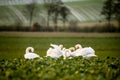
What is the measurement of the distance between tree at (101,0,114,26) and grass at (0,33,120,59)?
0.45 metres

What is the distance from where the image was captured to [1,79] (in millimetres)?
3932

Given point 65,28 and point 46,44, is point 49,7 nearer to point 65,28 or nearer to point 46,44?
point 65,28

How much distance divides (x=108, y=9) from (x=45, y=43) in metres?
1.45

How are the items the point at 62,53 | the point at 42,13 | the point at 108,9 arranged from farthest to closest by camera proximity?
1. the point at 42,13
2. the point at 108,9
3. the point at 62,53

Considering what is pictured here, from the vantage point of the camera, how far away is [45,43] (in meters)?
8.10

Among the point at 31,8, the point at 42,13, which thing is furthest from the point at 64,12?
the point at 31,8

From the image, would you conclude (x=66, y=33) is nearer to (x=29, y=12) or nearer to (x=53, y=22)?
(x=53, y=22)

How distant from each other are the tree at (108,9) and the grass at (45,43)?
17.7 inches

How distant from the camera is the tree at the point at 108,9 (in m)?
8.02

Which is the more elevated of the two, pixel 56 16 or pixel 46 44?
pixel 56 16

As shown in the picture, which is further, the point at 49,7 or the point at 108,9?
the point at 49,7

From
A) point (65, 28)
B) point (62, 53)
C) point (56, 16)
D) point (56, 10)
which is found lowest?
point (62, 53)

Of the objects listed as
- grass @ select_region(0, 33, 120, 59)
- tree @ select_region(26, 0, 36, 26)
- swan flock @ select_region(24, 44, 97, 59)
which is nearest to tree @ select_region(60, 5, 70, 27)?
grass @ select_region(0, 33, 120, 59)

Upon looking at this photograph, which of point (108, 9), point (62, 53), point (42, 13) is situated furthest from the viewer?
point (42, 13)
